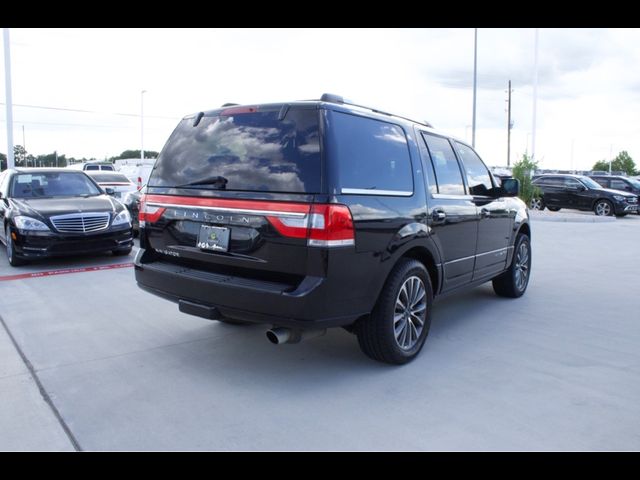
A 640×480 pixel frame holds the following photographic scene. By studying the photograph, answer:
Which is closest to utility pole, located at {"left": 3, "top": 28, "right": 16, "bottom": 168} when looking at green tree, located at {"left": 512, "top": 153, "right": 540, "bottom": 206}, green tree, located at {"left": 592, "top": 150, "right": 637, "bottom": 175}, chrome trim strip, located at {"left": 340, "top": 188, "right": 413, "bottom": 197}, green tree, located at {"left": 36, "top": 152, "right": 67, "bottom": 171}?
green tree, located at {"left": 512, "top": 153, "right": 540, "bottom": 206}

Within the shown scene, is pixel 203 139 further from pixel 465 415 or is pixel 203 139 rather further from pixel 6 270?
pixel 6 270

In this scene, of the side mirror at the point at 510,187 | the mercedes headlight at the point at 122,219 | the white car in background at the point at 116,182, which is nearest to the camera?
the side mirror at the point at 510,187

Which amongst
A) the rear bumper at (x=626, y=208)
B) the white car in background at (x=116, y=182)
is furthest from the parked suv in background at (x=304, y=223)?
the rear bumper at (x=626, y=208)

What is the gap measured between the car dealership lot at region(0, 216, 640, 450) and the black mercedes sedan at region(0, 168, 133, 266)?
1.82m

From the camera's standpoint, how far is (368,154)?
12.8 ft

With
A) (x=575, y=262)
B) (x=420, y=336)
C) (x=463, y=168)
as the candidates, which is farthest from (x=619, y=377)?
(x=575, y=262)

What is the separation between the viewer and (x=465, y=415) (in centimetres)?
338

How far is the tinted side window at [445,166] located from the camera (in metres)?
4.81

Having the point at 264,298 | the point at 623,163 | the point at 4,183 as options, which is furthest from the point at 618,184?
the point at 623,163

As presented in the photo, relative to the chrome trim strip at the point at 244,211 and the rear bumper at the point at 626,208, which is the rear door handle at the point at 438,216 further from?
the rear bumper at the point at 626,208

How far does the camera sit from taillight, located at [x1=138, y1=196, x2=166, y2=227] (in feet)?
14.1

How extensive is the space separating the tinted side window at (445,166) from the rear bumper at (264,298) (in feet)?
5.74
